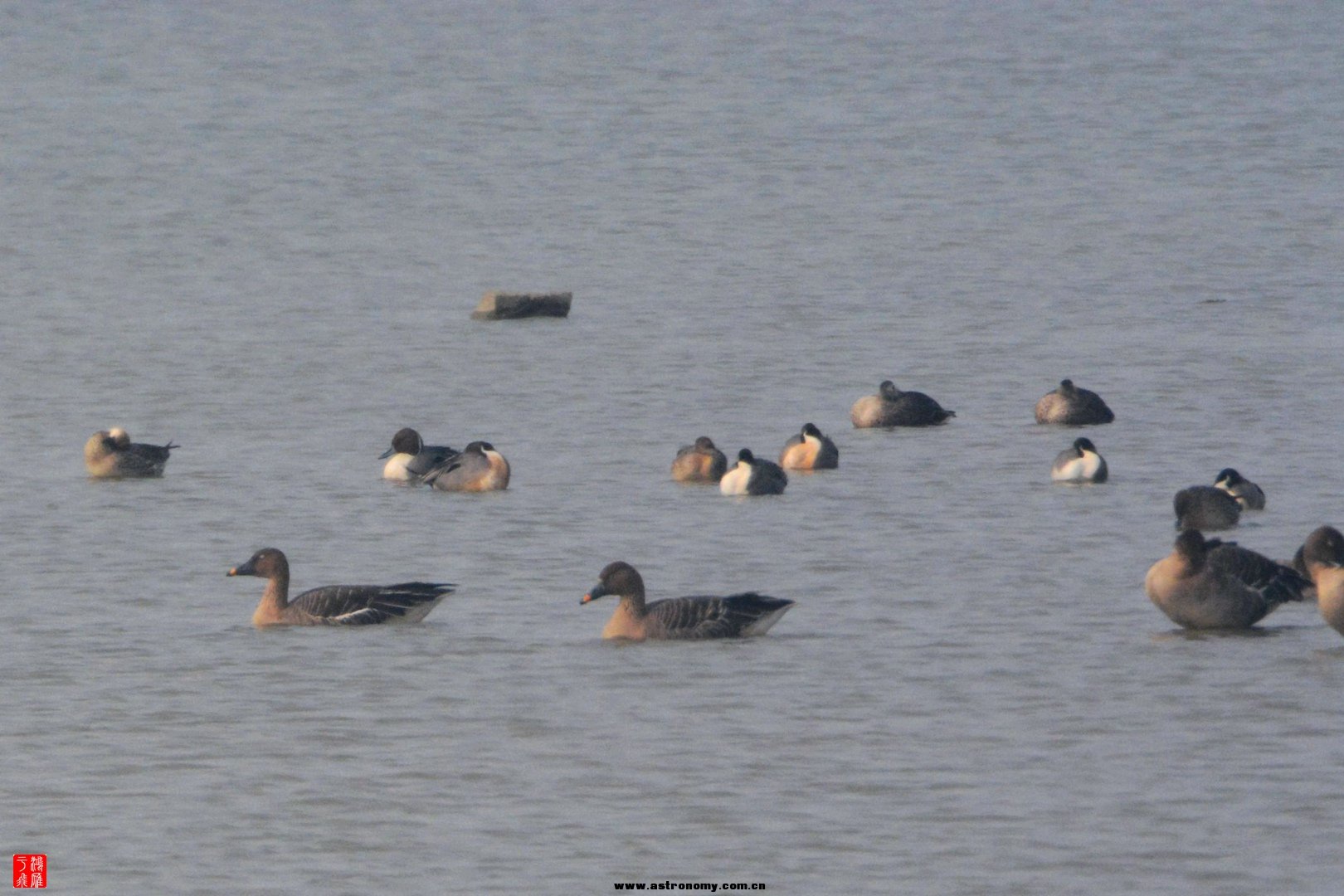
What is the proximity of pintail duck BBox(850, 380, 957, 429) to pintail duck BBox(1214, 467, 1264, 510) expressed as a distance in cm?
563

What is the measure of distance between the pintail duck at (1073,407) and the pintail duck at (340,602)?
32.3 feet

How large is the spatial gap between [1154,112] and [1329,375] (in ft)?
146

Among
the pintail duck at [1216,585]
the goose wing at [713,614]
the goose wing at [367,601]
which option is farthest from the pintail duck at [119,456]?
the pintail duck at [1216,585]

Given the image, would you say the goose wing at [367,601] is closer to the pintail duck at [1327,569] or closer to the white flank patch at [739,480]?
the white flank patch at [739,480]

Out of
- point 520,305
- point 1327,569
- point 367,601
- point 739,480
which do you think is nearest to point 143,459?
point 739,480

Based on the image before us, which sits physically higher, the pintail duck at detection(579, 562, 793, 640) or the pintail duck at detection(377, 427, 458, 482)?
the pintail duck at detection(377, 427, 458, 482)

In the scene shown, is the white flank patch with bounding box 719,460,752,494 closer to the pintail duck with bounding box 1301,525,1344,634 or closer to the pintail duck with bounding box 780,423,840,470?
the pintail duck with bounding box 780,423,840,470

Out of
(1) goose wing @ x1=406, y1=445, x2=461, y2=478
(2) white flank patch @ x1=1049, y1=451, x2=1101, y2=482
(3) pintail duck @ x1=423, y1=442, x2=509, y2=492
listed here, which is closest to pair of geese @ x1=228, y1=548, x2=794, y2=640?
(3) pintail duck @ x1=423, y1=442, x2=509, y2=492

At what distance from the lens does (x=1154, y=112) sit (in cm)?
7450

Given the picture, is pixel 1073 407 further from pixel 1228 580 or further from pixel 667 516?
pixel 1228 580

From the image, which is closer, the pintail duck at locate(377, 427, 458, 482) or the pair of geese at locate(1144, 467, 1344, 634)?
the pair of geese at locate(1144, 467, 1344, 634)

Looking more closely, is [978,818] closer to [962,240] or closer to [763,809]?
[763,809]

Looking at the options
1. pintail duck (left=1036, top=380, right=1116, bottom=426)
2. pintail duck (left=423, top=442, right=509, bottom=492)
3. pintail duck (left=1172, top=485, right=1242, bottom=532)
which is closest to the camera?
pintail duck (left=1172, top=485, right=1242, bottom=532)

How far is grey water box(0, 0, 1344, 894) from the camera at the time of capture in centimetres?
1438
